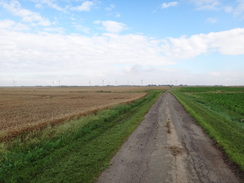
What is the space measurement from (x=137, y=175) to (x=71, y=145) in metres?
4.30

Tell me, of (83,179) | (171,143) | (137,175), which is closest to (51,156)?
(83,179)

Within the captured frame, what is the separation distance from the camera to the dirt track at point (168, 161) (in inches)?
219

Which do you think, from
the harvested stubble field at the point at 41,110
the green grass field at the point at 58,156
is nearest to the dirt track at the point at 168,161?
the green grass field at the point at 58,156

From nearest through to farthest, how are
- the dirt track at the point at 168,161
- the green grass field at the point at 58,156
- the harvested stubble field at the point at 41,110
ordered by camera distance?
the dirt track at the point at 168,161 → the green grass field at the point at 58,156 → the harvested stubble field at the point at 41,110

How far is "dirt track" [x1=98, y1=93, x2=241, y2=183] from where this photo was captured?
5.56 metres

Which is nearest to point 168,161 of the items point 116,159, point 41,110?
point 116,159

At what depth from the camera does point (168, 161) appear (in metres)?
6.77

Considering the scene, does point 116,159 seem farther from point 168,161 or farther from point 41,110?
point 41,110

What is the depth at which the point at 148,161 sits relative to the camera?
6.85 metres

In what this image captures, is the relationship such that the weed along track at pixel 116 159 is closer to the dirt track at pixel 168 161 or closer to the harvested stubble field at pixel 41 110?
the dirt track at pixel 168 161

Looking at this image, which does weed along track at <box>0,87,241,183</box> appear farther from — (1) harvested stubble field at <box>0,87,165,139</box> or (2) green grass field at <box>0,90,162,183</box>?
(1) harvested stubble field at <box>0,87,165,139</box>

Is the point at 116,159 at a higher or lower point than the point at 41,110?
higher

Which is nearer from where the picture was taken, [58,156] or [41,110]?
[58,156]

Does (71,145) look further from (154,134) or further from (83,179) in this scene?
(154,134)
